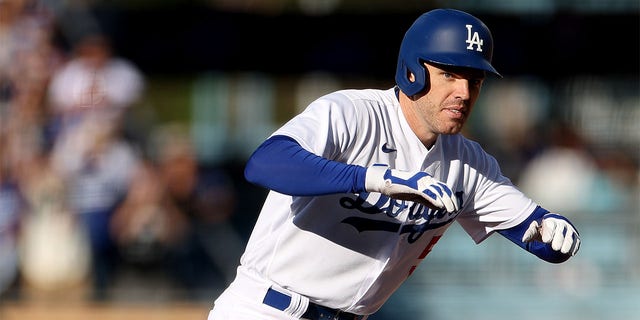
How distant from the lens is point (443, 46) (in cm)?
365

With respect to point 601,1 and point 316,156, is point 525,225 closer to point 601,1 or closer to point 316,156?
point 316,156

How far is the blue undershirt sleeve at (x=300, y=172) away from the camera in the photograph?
3254mm

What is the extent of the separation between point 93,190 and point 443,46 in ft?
15.6

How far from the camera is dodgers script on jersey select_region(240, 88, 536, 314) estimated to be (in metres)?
3.65

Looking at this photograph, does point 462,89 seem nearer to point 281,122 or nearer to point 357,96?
point 357,96

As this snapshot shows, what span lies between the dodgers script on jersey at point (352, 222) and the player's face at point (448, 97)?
15cm

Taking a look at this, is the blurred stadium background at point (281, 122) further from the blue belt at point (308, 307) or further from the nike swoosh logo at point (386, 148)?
the nike swoosh logo at point (386, 148)

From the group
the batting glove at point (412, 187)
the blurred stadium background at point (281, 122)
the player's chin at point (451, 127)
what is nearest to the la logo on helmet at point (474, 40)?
the player's chin at point (451, 127)

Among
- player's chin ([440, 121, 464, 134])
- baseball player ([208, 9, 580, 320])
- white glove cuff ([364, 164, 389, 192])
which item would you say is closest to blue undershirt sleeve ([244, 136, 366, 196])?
white glove cuff ([364, 164, 389, 192])

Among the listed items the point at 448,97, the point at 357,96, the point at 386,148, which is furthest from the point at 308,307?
the point at 448,97

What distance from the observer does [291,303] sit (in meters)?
3.71

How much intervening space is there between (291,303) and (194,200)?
473 cm

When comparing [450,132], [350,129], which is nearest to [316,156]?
[350,129]

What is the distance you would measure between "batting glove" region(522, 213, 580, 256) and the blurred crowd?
4.65 meters
